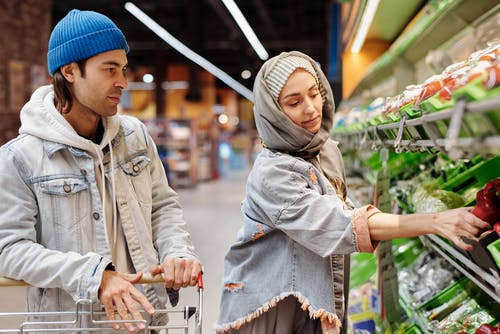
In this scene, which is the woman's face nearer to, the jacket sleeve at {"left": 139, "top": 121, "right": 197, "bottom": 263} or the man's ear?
the jacket sleeve at {"left": 139, "top": 121, "right": 197, "bottom": 263}

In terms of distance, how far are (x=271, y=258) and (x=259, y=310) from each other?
178mm

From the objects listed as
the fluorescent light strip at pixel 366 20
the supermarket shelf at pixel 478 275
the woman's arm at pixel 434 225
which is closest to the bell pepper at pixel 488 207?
the woman's arm at pixel 434 225

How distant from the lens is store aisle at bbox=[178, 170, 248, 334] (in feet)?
16.6

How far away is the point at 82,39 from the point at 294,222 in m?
0.87

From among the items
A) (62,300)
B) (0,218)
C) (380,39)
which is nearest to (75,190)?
(0,218)

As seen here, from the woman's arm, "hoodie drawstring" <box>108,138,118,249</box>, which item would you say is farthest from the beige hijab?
"hoodie drawstring" <box>108,138,118,249</box>

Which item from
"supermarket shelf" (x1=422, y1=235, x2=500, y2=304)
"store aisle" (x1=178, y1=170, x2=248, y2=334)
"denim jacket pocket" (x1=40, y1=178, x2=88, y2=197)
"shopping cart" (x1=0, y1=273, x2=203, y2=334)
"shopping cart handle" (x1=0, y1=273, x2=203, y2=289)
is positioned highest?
"denim jacket pocket" (x1=40, y1=178, x2=88, y2=197)

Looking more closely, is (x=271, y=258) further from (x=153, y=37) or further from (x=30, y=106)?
(x=153, y=37)

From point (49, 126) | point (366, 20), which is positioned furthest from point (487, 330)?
point (366, 20)

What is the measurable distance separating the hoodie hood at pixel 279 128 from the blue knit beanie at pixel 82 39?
1.60 feet

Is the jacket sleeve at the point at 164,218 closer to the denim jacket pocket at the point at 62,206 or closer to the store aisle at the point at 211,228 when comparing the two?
the denim jacket pocket at the point at 62,206

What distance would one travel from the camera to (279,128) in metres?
1.81

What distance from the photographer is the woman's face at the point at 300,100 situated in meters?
1.80

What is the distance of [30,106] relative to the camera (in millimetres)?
1808
